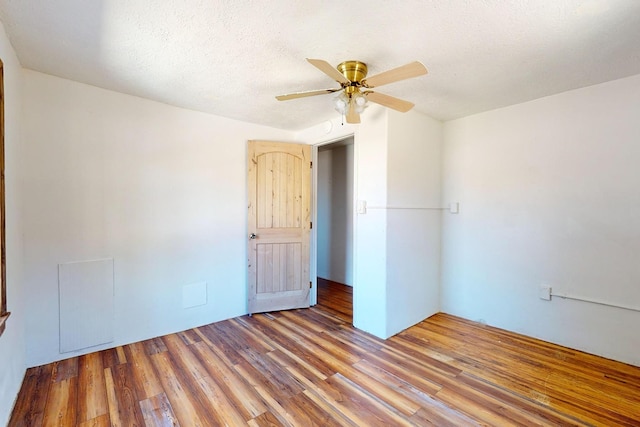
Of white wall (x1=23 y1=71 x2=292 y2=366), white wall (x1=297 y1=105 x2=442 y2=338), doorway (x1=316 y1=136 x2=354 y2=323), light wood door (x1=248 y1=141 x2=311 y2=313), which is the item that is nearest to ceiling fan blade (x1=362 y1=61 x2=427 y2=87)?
white wall (x1=297 y1=105 x2=442 y2=338)

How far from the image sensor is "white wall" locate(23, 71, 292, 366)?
221 cm

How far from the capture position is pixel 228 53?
1876 mm

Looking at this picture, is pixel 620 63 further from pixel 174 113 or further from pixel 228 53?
pixel 174 113

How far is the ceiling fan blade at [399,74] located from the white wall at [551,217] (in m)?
1.84

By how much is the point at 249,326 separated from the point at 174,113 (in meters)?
2.38

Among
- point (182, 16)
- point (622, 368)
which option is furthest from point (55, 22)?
point (622, 368)

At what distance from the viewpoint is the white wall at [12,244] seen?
5.41 ft

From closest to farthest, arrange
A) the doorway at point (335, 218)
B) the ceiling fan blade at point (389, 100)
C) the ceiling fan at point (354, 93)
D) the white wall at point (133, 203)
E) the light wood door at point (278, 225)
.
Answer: the ceiling fan at point (354, 93) < the ceiling fan blade at point (389, 100) < the white wall at point (133, 203) < the light wood door at point (278, 225) < the doorway at point (335, 218)

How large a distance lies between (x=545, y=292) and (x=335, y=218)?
9.95 ft

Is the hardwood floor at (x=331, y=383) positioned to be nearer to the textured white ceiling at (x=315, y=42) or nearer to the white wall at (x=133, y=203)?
the white wall at (x=133, y=203)

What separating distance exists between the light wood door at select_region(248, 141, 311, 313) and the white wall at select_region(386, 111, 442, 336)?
3.94 ft

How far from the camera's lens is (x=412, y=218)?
3021mm

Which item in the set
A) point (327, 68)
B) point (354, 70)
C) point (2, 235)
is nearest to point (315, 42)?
point (327, 68)

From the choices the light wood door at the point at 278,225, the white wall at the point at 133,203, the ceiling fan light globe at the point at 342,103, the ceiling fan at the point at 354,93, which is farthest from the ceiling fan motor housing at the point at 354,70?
the white wall at the point at 133,203
